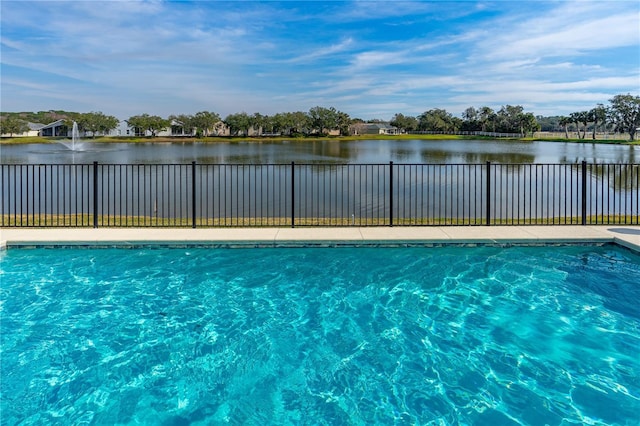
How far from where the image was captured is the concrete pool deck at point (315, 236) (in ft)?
27.0

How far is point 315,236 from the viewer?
28.2ft

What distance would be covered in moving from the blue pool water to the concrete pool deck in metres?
0.45

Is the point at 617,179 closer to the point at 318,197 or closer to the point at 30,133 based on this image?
the point at 318,197

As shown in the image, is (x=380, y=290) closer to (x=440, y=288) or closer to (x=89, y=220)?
(x=440, y=288)

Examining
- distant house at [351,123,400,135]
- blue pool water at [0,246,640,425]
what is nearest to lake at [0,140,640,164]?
blue pool water at [0,246,640,425]

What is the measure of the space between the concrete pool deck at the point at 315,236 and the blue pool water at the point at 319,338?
0.45 m

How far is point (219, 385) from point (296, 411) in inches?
31.7

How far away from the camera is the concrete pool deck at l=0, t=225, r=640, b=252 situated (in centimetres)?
823

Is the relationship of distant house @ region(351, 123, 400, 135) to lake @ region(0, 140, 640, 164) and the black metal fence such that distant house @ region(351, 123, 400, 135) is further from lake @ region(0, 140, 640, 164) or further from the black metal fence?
the black metal fence

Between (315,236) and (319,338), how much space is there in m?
3.67

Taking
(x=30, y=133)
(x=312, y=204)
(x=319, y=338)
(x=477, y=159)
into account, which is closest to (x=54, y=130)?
(x=30, y=133)

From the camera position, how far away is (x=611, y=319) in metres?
5.42

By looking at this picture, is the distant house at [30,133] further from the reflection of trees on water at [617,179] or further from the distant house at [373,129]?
the reflection of trees on water at [617,179]

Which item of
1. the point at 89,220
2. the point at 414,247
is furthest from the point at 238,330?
the point at 89,220
